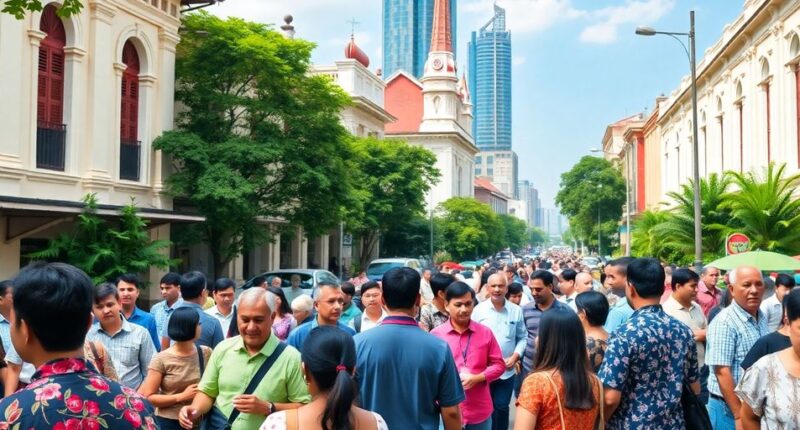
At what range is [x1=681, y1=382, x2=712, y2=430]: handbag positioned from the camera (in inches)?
199

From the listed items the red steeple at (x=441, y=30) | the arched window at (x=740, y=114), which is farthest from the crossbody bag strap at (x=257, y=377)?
the red steeple at (x=441, y=30)

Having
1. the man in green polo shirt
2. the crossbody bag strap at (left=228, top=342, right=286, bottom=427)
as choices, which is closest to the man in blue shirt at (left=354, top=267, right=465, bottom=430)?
the man in green polo shirt

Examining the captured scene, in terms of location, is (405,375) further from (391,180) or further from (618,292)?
(391,180)

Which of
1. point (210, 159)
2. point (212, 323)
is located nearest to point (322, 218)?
point (210, 159)

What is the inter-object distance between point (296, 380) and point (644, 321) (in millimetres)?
2159

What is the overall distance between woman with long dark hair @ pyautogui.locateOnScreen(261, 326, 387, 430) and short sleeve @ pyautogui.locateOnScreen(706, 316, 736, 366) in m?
3.24

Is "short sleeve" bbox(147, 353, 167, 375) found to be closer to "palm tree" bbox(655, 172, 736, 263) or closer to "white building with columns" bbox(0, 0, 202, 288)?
"white building with columns" bbox(0, 0, 202, 288)

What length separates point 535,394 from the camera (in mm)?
4438

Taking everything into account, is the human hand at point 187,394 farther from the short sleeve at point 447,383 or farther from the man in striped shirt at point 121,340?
the short sleeve at point 447,383

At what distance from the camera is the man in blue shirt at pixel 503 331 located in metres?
8.27

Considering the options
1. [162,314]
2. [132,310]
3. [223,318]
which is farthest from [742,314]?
[162,314]

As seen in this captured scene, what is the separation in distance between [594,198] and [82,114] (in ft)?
210

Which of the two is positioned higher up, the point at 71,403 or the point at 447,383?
the point at 71,403

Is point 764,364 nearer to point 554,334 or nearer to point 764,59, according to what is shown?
point 554,334
